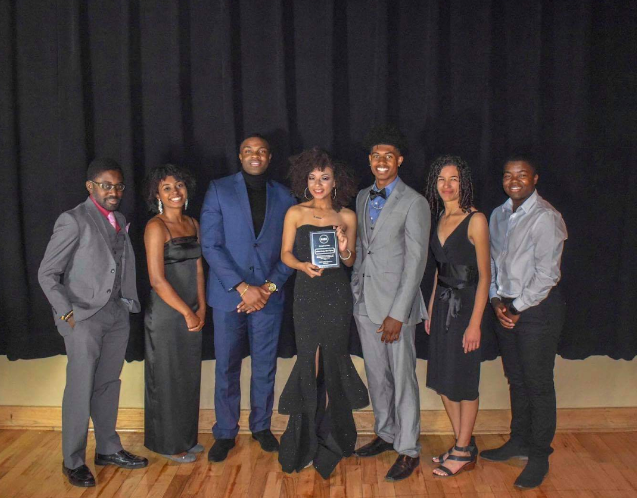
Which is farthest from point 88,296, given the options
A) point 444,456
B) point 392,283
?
point 444,456

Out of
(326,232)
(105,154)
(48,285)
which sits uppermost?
(105,154)

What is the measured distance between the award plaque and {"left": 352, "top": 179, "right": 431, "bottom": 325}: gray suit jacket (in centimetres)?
22

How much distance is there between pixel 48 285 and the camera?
2.83m

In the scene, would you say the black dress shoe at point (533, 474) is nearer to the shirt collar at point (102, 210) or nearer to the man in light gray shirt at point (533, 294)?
the man in light gray shirt at point (533, 294)

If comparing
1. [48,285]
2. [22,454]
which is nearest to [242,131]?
[48,285]

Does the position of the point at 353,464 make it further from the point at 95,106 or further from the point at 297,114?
the point at 95,106

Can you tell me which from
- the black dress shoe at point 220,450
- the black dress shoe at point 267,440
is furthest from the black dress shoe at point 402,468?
the black dress shoe at point 220,450

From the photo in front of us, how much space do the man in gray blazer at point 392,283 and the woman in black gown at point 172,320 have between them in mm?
880

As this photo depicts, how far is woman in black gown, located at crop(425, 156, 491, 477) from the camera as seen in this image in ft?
9.35

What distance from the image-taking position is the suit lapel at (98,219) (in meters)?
2.94

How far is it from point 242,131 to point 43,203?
1.27 m

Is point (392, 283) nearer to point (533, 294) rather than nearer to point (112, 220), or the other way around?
point (533, 294)

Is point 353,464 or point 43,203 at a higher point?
point 43,203

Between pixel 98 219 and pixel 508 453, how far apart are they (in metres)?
2.51
